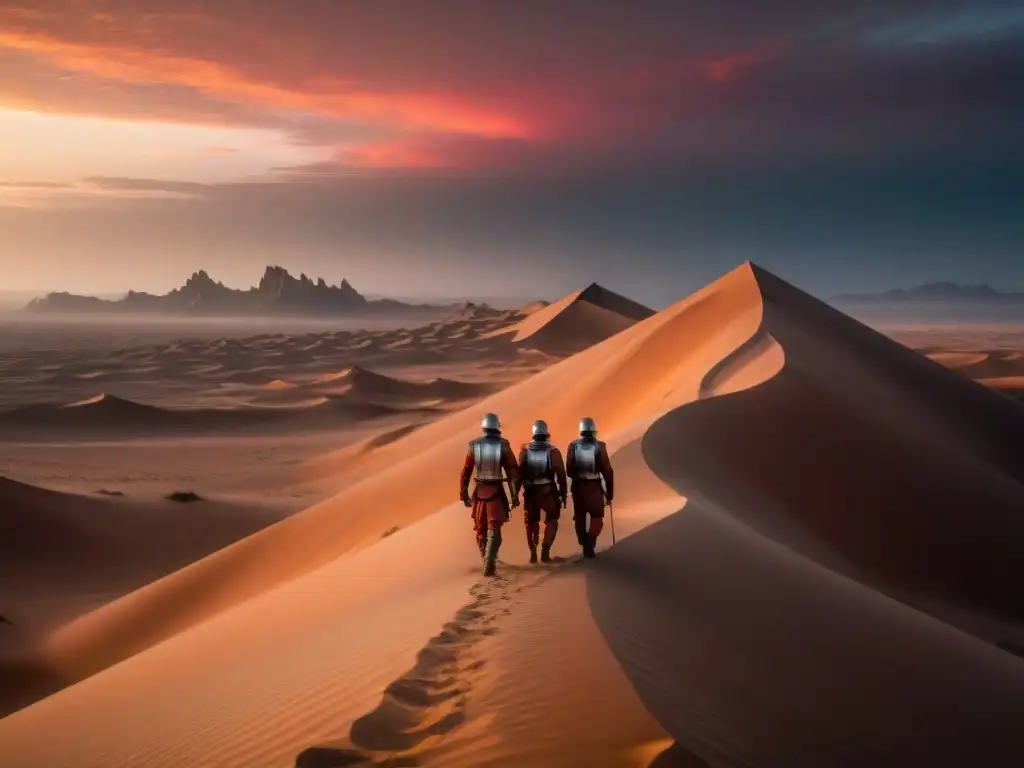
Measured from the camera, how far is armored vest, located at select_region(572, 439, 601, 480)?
826cm

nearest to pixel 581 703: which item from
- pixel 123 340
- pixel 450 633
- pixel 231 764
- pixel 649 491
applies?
pixel 450 633

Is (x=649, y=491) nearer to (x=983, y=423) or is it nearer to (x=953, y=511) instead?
(x=953, y=511)

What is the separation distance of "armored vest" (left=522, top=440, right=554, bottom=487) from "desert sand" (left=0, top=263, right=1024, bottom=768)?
2.63 feet

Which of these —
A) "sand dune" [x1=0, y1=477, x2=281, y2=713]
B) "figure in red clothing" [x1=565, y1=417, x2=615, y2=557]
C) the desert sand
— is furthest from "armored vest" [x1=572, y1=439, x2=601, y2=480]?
"sand dune" [x1=0, y1=477, x2=281, y2=713]

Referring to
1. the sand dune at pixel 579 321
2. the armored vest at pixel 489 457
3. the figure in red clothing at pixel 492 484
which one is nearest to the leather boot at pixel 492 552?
the figure in red clothing at pixel 492 484

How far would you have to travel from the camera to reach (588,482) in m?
8.26

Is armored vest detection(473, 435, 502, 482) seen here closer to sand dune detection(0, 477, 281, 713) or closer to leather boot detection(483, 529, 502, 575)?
leather boot detection(483, 529, 502, 575)

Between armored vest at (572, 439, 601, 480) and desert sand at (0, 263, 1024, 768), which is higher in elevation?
armored vest at (572, 439, 601, 480)

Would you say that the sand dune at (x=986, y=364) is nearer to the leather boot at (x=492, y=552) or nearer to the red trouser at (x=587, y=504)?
the red trouser at (x=587, y=504)

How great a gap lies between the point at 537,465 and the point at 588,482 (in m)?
0.49

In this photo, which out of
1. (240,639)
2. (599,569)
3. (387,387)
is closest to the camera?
(599,569)

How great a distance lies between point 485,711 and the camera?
5.02 meters

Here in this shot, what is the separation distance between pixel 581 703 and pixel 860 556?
10.0 m

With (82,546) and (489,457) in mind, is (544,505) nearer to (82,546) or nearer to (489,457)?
(489,457)
